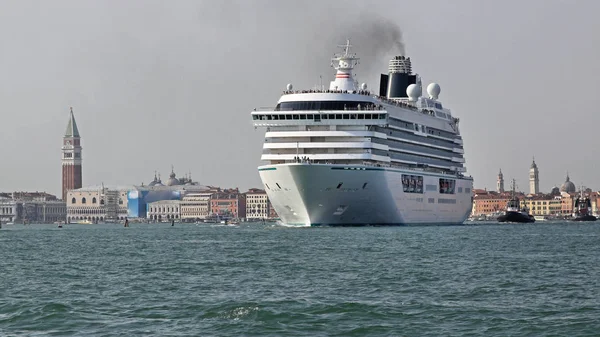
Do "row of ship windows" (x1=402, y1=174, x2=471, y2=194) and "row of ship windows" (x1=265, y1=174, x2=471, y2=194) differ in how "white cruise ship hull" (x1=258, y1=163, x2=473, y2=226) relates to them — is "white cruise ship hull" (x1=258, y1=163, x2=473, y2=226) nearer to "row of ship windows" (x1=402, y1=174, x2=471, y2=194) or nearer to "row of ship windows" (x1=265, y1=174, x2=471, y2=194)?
"row of ship windows" (x1=265, y1=174, x2=471, y2=194)

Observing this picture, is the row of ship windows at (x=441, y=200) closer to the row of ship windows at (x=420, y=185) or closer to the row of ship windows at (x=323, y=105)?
the row of ship windows at (x=420, y=185)

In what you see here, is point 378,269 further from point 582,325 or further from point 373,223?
point 373,223

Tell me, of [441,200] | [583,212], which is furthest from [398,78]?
[583,212]

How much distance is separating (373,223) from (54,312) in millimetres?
61339

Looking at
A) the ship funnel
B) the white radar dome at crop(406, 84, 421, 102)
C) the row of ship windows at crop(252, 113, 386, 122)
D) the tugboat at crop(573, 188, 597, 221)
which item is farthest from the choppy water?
the tugboat at crop(573, 188, 597, 221)

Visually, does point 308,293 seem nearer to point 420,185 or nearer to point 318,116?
point 318,116

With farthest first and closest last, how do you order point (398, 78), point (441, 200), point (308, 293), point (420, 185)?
point (398, 78) → point (441, 200) → point (420, 185) → point (308, 293)

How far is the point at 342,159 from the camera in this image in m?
90.8

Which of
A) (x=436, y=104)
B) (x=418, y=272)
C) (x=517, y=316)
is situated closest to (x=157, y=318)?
(x=517, y=316)

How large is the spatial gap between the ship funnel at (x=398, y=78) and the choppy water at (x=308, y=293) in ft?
191

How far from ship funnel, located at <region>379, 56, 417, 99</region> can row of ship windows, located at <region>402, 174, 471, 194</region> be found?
37.5 feet

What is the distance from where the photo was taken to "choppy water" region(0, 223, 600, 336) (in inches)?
1196

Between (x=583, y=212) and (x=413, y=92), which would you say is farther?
(x=583, y=212)

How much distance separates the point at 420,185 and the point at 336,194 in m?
15.5
